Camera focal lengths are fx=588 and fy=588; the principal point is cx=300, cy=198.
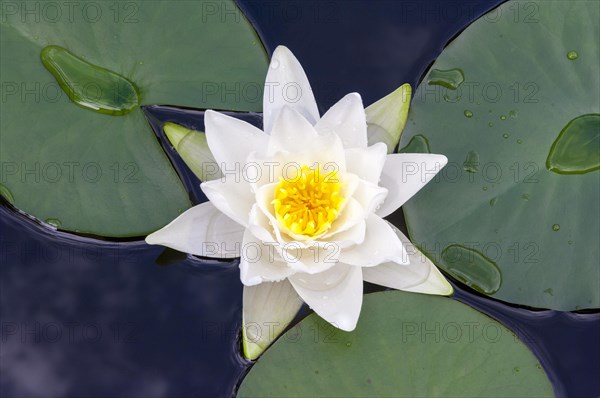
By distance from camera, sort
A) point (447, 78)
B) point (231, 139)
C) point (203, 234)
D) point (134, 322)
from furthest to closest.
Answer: point (134, 322)
point (447, 78)
point (203, 234)
point (231, 139)

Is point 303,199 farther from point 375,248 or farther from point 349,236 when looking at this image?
point 375,248

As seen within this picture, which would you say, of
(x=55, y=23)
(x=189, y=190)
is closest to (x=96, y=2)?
(x=55, y=23)

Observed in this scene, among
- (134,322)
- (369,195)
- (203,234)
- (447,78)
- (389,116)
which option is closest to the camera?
(369,195)

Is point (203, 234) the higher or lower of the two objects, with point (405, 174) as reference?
lower

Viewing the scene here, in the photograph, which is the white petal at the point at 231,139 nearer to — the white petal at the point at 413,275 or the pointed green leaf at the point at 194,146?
the pointed green leaf at the point at 194,146

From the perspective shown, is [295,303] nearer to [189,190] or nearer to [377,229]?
[377,229]

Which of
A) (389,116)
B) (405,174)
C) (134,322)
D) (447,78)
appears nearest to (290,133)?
(405,174)
